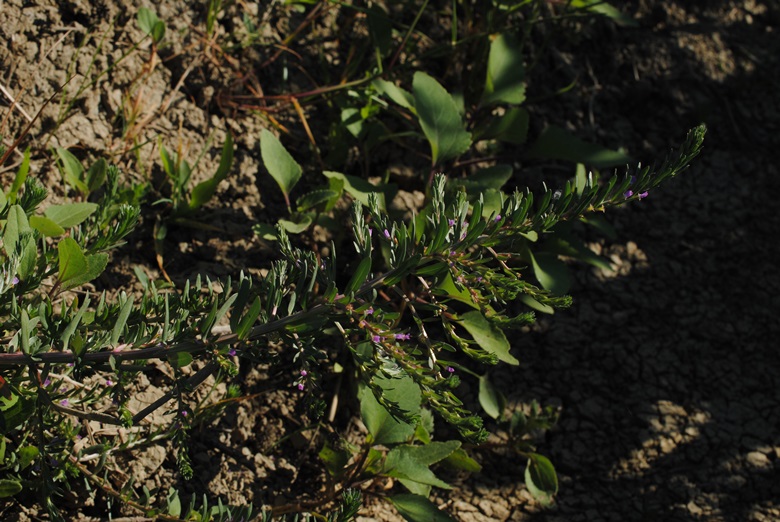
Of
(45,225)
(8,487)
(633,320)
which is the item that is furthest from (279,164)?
(633,320)

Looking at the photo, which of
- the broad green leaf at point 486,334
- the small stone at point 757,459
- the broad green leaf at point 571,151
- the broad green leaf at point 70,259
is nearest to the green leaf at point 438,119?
the broad green leaf at point 571,151

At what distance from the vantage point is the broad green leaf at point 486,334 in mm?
2188

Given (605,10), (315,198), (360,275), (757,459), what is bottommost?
(757,459)

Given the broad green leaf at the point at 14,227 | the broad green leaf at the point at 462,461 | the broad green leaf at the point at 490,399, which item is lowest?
the broad green leaf at the point at 462,461

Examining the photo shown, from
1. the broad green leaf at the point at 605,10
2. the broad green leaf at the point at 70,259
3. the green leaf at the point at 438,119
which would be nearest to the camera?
the broad green leaf at the point at 70,259

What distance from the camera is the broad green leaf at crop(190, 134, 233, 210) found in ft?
7.51

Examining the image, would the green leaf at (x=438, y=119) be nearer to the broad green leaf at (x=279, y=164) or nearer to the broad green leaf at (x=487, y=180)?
the broad green leaf at (x=487, y=180)

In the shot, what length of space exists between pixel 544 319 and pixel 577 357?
16 centimetres

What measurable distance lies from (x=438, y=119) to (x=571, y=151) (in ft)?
1.57

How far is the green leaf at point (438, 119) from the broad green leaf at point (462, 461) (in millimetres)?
862

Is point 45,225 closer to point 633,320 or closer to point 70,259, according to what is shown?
point 70,259

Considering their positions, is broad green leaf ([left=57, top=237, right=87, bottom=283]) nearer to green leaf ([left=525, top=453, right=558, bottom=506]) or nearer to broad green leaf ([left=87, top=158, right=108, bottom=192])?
broad green leaf ([left=87, top=158, right=108, bottom=192])

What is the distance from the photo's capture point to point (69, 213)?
1882 mm

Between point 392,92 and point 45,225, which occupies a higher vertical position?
point 392,92
